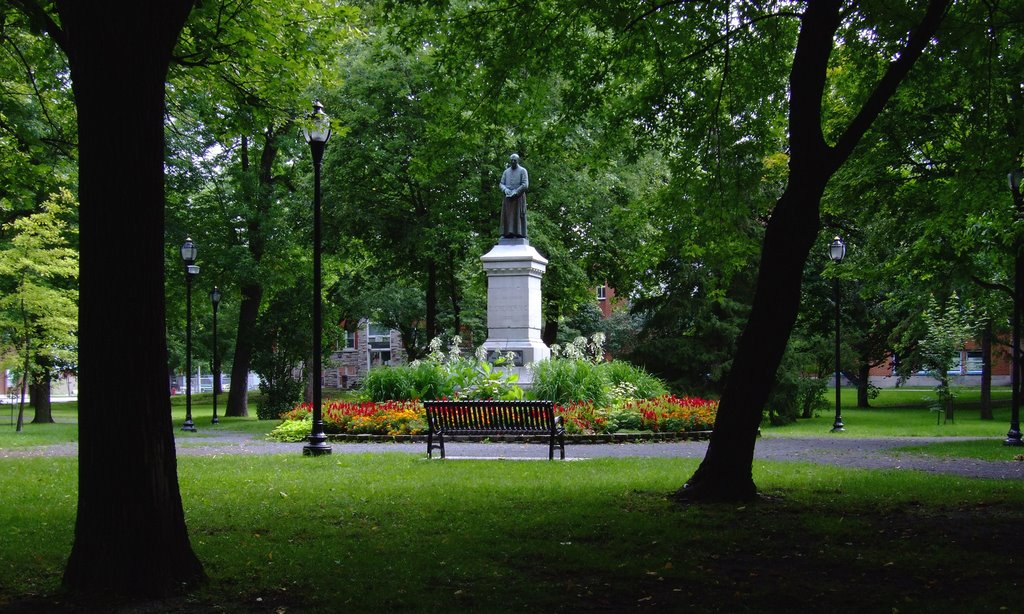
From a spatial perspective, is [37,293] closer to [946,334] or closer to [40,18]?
[40,18]

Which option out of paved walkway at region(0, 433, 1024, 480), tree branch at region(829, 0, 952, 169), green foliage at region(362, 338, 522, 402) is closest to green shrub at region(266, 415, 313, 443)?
paved walkway at region(0, 433, 1024, 480)


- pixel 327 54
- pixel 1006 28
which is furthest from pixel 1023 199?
pixel 327 54

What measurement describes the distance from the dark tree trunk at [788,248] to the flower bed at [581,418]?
26.5 feet

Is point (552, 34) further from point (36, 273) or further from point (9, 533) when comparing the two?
point (36, 273)

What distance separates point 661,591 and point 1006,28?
30.4 ft

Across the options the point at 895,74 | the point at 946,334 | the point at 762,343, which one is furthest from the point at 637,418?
the point at 946,334

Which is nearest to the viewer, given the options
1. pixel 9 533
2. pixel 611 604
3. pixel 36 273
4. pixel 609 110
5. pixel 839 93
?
pixel 611 604

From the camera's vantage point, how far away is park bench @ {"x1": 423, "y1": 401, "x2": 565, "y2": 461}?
13273 mm

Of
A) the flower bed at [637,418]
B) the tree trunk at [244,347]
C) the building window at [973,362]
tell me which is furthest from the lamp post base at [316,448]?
the building window at [973,362]

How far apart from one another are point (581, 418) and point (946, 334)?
17802 mm

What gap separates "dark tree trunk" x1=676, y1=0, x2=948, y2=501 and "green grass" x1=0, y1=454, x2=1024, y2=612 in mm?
502

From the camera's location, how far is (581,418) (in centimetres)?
1742

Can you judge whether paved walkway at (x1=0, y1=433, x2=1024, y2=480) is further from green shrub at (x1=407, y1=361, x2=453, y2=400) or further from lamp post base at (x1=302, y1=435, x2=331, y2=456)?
green shrub at (x1=407, y1=361, x2=453, y2=400)

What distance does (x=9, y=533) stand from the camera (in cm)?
738
